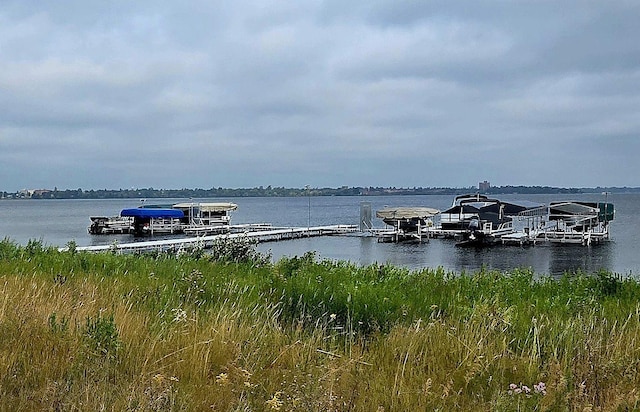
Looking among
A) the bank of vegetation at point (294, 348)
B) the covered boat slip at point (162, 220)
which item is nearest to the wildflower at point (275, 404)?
the bank of vegetation at point (294, 348)

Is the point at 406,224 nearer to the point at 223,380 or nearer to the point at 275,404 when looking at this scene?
the point at 223,380

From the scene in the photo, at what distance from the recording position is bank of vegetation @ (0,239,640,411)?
3955mm

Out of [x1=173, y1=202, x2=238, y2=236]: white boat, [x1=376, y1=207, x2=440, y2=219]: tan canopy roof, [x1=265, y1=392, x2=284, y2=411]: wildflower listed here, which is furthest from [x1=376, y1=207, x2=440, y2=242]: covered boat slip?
[x1=265, y1=392, x2=284, y2=411]: wildflower

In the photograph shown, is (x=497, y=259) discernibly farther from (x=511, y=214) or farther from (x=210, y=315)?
(x=210, y=315)

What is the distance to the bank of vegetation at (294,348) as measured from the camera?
396 centimetres

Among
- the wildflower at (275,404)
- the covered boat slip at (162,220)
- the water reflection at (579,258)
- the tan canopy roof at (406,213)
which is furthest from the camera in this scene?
the covered boat slip at (162,220)

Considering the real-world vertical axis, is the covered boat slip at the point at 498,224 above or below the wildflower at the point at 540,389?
below

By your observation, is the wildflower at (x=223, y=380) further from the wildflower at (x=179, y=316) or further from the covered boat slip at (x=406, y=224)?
the covered boat slip at (x=406, y=224)

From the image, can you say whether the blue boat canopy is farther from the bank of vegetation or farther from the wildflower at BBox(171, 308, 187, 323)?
the wildflower at BBox(171, 308, 187, 323)

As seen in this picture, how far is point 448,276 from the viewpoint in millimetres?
10812

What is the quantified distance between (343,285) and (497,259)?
39.3m

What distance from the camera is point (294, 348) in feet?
16.6

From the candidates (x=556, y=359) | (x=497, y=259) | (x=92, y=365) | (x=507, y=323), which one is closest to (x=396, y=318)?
(x=507, y=323)

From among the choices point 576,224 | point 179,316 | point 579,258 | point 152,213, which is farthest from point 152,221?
point 179,316
